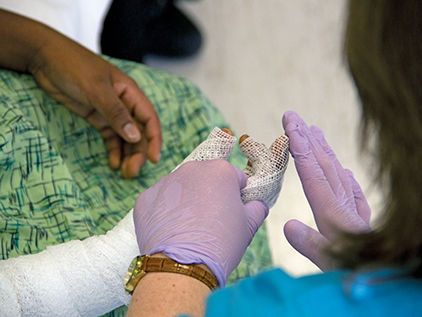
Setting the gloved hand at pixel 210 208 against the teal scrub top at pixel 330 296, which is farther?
the gloved hand at pixel 210 208

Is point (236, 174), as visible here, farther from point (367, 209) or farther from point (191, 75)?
point (191, 75)

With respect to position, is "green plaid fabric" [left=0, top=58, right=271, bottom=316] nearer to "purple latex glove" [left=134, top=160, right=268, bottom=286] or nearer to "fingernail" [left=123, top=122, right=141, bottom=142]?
"fingernail" [left=123, top=122, right=141, bottom=142]

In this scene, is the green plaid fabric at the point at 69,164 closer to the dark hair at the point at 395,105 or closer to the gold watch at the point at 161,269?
the gold watch at the point at 161,269

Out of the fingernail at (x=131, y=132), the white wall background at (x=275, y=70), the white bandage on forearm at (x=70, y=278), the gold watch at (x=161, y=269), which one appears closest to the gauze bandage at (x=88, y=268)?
the white bandage on forearm at (x=70, y=278)

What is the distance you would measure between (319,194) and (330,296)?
1.23 ft

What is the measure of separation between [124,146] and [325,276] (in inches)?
27.7

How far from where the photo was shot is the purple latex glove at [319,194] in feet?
2.20

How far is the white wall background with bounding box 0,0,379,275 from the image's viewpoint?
1.54 m

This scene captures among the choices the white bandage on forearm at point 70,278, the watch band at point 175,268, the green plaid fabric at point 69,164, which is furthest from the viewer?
the green plaid fabric at point 69,164

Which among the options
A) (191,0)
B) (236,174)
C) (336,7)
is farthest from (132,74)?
(336,7)

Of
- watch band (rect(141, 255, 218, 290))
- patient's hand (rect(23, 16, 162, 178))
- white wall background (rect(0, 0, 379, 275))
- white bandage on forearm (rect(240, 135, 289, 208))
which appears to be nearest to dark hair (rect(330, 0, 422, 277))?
watch band (rect(141, 255, 218, 290))

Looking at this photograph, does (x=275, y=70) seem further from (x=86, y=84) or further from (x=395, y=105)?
(x=395, y=105)

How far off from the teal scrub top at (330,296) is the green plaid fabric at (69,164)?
1.50 ft

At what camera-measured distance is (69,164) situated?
36.2 inches
